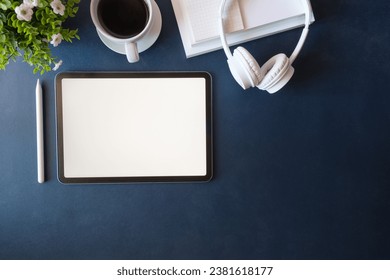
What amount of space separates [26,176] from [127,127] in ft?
0.63

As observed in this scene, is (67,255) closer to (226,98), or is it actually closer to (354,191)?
(226,98)

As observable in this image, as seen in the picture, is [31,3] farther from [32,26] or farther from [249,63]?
[249,63]

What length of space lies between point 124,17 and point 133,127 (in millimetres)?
177

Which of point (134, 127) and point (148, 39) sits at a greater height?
point (148, 39)

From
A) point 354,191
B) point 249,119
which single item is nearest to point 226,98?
point 249,119

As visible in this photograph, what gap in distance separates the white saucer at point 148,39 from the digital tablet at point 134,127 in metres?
0.04

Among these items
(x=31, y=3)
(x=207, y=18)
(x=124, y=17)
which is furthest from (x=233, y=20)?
(x=31, y=3)

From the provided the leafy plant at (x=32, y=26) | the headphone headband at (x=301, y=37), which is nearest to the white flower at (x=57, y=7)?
the leafy plant at (x=32, y=26)

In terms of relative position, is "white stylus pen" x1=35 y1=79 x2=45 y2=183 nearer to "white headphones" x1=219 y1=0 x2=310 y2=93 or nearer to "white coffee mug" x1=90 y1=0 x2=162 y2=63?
"white coffee mug" x1=90 y1=0 x2=162 y2=63

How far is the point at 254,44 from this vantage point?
0.61 metres

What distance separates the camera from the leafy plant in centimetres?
47

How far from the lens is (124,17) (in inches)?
21.6

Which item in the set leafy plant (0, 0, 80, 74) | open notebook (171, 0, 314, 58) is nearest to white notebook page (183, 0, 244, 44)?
open notebook (171, 0, 314, 58)

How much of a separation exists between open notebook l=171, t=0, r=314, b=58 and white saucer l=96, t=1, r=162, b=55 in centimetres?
3
